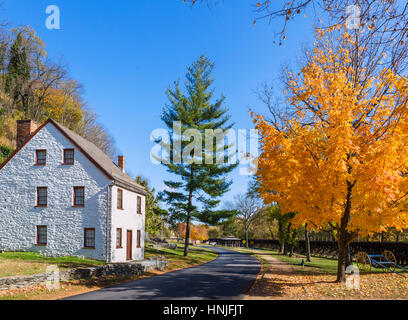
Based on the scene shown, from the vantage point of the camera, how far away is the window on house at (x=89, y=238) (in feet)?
80.2

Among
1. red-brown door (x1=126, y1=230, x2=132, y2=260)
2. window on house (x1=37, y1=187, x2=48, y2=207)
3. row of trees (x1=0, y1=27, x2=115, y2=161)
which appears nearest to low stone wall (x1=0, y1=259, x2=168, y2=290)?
red-brown door (x1=126, y1=230, x2=132, y2=260)

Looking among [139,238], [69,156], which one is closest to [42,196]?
[69,156]

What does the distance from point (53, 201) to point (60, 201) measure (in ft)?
1.77

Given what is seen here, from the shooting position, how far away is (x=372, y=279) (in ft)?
57.4

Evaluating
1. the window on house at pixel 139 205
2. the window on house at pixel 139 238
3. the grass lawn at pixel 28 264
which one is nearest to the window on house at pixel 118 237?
the grass lawn at pixel 28 264

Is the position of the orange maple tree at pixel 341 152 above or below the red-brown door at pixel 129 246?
above

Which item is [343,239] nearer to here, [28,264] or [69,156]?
[28,264]

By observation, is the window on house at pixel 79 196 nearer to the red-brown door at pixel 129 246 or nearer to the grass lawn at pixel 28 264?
the grass lawn at pixel 28 264

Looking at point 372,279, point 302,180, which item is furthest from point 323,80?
point 372,279

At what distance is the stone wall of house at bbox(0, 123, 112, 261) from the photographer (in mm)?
24672

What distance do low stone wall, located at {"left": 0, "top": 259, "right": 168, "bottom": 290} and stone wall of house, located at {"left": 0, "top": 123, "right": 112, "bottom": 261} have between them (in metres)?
3.32

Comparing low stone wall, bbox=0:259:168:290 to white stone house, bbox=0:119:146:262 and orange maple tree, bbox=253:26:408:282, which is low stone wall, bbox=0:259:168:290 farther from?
orange maple tree, bbox=253:26:408:282

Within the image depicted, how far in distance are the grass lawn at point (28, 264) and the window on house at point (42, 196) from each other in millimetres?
3635
